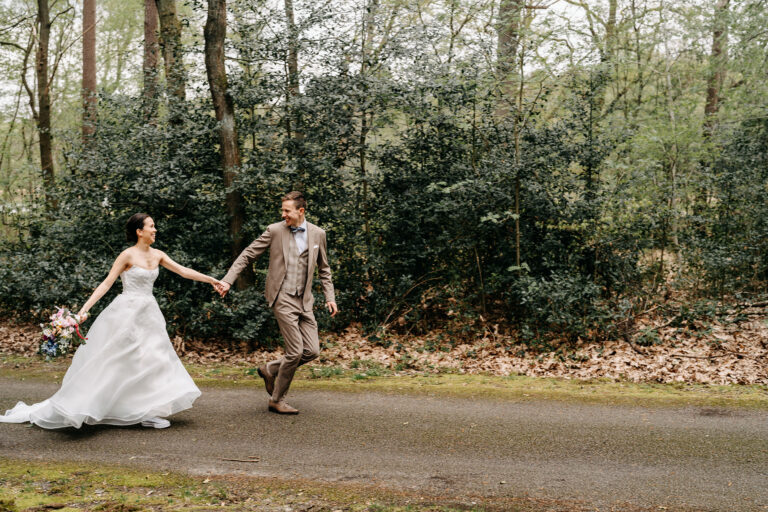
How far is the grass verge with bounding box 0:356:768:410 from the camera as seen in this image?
7218 mm

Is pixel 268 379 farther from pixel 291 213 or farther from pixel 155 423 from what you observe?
pixel 291 213

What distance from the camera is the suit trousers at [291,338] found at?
22.0 feet

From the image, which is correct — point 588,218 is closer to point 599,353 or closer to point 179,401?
point 599,353

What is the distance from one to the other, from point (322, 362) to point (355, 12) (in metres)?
6.51

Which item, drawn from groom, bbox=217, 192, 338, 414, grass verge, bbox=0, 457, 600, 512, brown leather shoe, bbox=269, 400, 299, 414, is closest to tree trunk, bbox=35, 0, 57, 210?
groom, bbox=217, 192, 338, 414

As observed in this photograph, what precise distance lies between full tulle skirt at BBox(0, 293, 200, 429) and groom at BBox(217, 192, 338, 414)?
0.93m

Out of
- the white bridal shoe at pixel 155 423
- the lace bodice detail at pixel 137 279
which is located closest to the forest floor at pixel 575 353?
the white bridal shoe at pixel 155 423

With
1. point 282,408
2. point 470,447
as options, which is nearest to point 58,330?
point 282,408

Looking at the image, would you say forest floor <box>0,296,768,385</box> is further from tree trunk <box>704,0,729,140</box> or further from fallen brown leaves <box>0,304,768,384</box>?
tree trunk <box>704,0,729,140</box>

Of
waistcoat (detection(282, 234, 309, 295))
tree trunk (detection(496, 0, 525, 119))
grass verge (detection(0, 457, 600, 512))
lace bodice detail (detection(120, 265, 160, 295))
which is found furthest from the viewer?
tree trunk (detection(496, 0, 525, 119))

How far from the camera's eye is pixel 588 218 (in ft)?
36.0

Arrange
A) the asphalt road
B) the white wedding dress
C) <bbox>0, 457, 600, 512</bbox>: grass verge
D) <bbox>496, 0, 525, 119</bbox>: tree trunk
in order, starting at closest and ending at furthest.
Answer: <bbox>0, 457, 600, 512</bbox>: grass verge → the asphalt road → the white wedding dress → <bbox>496, 0, 525, 119</bbox>: tree trunk

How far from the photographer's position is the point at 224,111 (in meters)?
11.1

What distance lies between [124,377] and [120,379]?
0.04 meters
